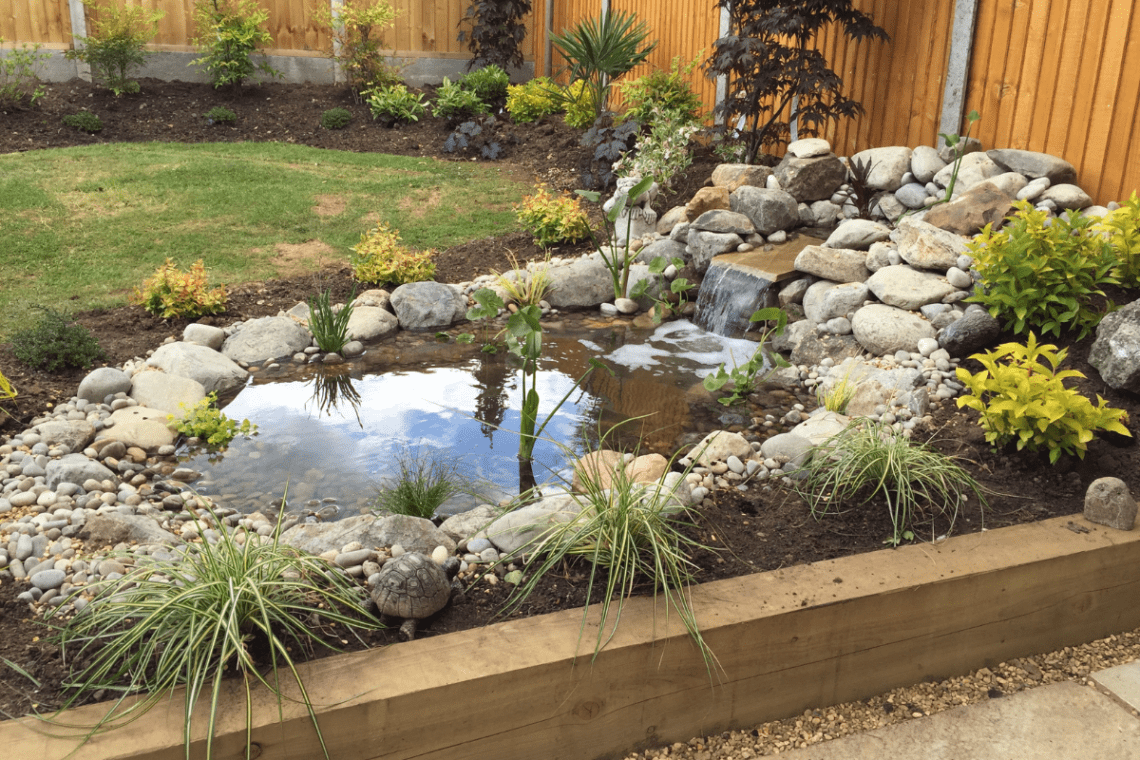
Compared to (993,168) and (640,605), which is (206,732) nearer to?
(640,605)

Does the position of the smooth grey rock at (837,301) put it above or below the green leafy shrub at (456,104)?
below

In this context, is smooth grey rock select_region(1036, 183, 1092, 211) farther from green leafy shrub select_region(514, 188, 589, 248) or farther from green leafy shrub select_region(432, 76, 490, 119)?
green leafy shrub select_region(432, 76, 490, 119)

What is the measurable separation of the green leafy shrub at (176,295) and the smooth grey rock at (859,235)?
3953mm

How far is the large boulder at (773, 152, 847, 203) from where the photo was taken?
6.14 m

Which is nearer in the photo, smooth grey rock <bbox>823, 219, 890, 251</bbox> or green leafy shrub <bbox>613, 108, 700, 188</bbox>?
smooth grey rock <bbox>823, 219, 890, 251</bbox>

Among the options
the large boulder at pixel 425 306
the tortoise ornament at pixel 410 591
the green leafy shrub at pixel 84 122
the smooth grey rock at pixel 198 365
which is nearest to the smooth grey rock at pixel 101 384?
the smooth grey rock at pixel 198 365

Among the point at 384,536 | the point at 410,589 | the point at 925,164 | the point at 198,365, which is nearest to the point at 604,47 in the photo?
the point at 925,164

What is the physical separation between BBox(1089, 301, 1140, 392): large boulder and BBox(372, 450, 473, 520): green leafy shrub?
8.41 ft

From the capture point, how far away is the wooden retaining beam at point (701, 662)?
1.79 meters

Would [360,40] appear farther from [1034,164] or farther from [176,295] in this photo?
[1034,164]

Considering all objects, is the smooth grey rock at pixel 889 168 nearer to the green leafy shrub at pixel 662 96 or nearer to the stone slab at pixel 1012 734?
the green leafy shrub at pixel 662 96

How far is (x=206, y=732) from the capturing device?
1.70 m

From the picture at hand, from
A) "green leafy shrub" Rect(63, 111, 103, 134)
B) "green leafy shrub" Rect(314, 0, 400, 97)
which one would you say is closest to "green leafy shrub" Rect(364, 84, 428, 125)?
"green leafy shrub" Rect(314, 0, 400, 97)

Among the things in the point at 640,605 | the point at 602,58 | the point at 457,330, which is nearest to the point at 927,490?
the point at 640,605
